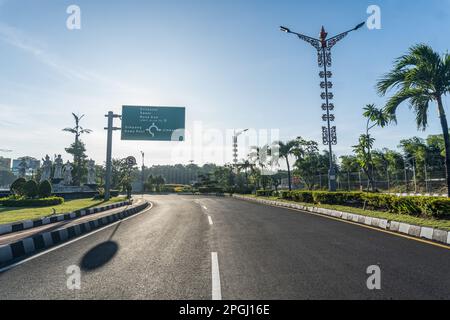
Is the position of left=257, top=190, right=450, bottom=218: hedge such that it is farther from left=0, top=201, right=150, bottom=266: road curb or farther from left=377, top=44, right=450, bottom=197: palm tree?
left=0, top=201, right=150, bottom=266: road curb

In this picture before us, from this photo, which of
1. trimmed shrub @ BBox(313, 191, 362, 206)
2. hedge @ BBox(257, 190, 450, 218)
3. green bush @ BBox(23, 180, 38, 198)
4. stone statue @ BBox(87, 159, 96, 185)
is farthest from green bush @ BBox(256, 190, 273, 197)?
stone statue @ BBox(87, 159, 96, 185)

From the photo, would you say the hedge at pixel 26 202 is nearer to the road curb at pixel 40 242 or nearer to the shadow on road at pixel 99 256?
the road curb at pixel 40 242

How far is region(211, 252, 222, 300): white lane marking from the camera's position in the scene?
11.7 feet

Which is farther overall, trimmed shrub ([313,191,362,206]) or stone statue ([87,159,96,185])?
stone statue ([87,159,96,185])

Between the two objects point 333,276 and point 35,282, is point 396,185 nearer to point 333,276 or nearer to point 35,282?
point 333,276

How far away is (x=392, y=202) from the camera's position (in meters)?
10.9

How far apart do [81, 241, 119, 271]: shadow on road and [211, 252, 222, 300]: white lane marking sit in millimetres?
2048

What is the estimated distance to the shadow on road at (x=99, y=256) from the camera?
5095 mm

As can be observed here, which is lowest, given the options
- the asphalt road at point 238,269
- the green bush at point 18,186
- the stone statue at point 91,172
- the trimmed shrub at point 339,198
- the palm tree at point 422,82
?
the asphalt road at point 238,269

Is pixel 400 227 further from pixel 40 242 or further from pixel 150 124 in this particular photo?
pixel 150 124

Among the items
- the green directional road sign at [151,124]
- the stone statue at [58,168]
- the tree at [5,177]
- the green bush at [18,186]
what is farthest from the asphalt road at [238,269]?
the tree at [5,177]

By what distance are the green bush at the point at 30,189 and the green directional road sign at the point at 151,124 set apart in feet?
24.1
